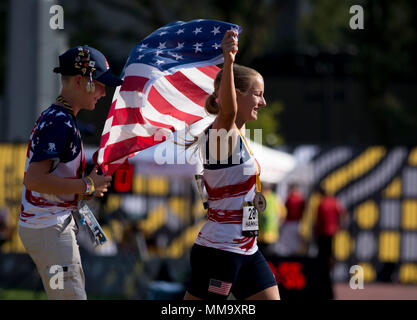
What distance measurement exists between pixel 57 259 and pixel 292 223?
447 inches

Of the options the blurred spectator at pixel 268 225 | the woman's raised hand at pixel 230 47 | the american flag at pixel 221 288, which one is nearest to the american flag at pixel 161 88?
the woman's raised hand at pixel 230 47

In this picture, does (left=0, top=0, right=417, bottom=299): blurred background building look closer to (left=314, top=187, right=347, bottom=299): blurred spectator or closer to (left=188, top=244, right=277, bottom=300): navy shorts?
(left=314, top=187, right=347, bottom=299): blurred spectator

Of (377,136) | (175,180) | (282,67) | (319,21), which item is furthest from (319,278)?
(319,21)

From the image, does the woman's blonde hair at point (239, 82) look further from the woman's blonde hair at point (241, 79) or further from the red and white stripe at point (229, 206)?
the red and white stripe at point (229, 206)

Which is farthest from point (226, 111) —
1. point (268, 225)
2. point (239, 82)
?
point (268, 225)

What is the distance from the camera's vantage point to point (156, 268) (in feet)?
39.6

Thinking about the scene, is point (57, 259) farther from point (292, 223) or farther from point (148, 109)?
point (292, 223)

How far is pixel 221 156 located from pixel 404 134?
97.0ft

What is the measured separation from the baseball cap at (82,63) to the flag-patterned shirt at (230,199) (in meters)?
0.69

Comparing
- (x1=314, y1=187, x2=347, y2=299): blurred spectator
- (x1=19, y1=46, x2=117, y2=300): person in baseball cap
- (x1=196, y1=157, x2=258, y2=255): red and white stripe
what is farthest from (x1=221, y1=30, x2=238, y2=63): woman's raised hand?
(x1=314, y1=187, x2=347, y2=299): blurred spectator

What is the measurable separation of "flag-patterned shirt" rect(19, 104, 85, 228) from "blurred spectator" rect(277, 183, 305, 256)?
36.0ft

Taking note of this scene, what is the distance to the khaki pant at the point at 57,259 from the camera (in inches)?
166

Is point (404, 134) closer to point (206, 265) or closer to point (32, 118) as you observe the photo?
point (32, 118)

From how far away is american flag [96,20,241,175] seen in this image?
16.7 feet
